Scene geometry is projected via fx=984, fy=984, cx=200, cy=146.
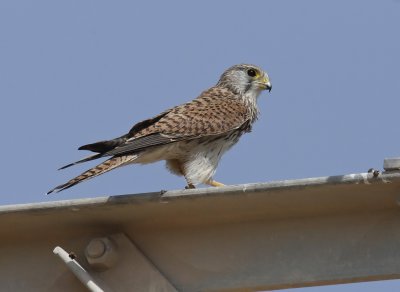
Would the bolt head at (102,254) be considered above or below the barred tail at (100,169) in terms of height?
below

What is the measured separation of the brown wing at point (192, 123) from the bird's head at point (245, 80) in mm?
354

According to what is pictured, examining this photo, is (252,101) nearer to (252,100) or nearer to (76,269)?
(252,100)

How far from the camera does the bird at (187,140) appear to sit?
20.3 feet

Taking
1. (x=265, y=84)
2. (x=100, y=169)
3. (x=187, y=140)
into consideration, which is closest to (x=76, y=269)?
(x=100, y=169)

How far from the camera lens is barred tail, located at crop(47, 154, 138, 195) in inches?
216

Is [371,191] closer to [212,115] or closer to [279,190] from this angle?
[279,190]

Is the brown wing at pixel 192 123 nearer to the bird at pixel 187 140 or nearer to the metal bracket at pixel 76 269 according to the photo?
the bird at pixel 187 140

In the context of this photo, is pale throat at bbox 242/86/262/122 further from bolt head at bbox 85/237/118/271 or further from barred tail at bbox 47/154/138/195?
bolt head at bbox 85/237/118/271

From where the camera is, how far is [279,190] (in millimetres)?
3674

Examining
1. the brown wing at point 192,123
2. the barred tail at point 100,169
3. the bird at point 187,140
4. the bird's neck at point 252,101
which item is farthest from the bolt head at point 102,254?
the bird's neck at point 252,101

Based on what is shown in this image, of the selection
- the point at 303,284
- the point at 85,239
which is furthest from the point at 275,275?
the point at 85,239

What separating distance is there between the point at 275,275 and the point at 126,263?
638mm

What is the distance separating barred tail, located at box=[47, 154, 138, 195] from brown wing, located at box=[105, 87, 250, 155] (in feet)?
0.18

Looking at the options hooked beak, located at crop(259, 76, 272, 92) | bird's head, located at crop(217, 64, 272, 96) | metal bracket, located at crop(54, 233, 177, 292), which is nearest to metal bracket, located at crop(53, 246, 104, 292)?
metal bracket, located at crop(54, 233, 177, 292)
